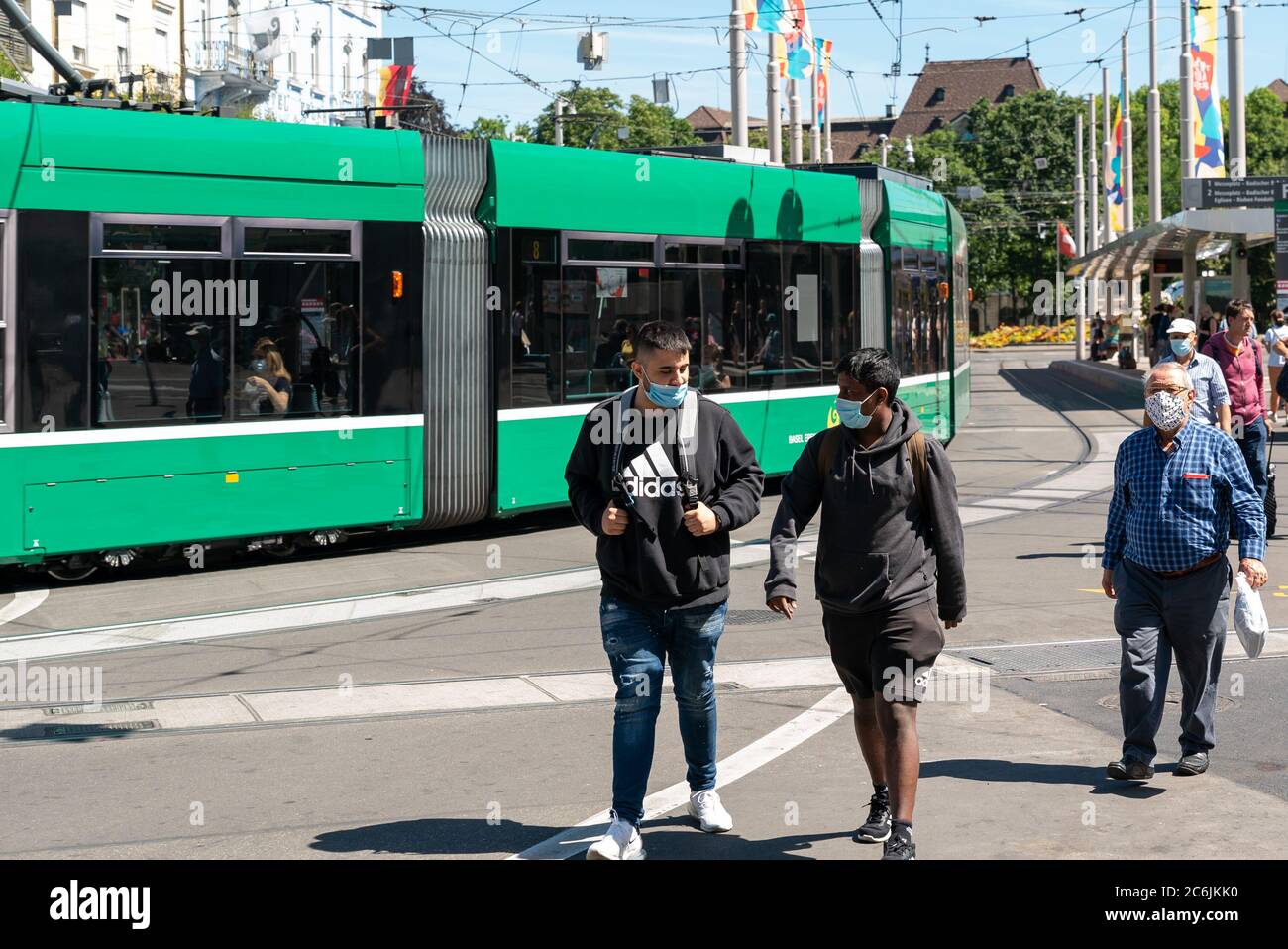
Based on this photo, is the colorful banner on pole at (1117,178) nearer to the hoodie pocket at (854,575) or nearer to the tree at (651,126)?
the tree at (651,126)

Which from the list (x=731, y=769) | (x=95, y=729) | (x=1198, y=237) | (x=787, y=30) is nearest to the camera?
(x=731, y=769)

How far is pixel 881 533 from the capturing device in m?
5.63

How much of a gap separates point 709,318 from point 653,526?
406 inches

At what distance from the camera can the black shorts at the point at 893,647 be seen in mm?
5590

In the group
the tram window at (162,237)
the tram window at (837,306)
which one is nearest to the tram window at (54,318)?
the tram window at (162,237)

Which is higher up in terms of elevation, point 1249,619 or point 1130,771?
point 1249,619

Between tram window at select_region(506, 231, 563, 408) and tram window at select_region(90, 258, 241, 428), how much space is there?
2.65 meters

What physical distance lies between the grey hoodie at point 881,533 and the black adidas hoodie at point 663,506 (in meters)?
0.19

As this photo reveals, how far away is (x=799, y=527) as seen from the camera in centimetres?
587

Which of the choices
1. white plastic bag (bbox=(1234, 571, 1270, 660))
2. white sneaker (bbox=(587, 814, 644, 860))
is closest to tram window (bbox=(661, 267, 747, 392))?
white plastic bag (bbox=(1234, 571, 1270, 660))

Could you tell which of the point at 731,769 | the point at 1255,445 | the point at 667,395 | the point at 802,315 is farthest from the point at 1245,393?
the point at 667,395

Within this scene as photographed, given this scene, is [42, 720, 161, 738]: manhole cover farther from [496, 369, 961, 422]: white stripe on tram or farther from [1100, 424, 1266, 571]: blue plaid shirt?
[496, 369, 961, 422]: white stripe on tram

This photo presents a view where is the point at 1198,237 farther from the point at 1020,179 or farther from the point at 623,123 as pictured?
the point at 1020,179

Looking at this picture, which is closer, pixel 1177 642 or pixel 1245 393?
pixel 1177 642
